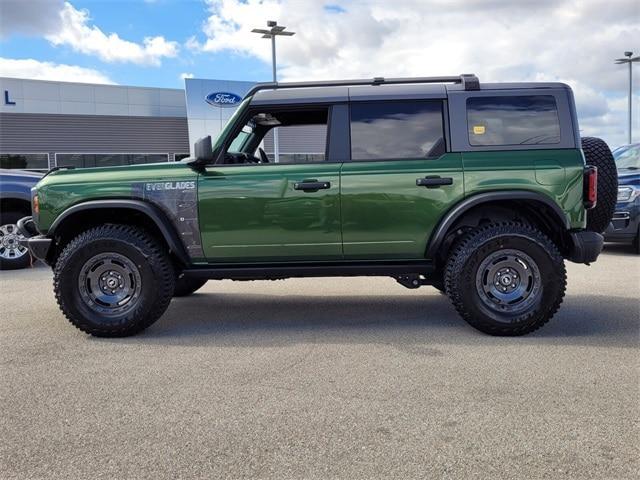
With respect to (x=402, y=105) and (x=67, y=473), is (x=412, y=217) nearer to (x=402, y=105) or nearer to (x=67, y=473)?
(x=402, y=105)

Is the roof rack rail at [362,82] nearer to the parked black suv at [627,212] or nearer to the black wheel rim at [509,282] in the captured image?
the black wheel rim at [509,282]

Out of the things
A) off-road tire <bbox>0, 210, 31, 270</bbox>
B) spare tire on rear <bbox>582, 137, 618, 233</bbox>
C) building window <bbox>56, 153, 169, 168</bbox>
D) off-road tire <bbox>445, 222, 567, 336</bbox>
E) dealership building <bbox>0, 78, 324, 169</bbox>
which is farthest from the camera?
building window <bbox>56, 153, 169, 168</bbox>

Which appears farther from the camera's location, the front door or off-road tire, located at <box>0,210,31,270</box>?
off-road tire, located at <box>0,210,31,270</box>

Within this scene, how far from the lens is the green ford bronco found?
474cm

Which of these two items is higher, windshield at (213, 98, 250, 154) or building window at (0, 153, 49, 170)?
building window at (0, 153, 49, 170)

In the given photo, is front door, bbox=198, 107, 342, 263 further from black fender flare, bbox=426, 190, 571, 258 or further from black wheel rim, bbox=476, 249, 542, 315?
black wheel rim, bbox=476, 249, 542, 315

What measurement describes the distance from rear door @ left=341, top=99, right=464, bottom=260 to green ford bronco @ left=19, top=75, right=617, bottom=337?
0.01 meters

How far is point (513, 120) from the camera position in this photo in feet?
15.9

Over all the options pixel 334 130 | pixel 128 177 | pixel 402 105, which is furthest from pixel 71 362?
pixel 402 105

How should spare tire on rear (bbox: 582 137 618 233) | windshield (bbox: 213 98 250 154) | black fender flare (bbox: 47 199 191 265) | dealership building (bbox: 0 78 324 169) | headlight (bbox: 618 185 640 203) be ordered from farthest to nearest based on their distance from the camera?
dealership building (bbox: 0 78 324 169) → headlight (bbox: 618 185 640 203) → spare tire on rear (bbox: 582 137 618 233) → windshield (bbox: 213 98 250 154) → black fender flare (bbox: 47 199 191 265)

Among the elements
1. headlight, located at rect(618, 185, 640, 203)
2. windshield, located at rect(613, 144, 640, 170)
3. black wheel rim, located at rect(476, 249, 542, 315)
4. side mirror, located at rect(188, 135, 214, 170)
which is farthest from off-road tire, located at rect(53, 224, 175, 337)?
windshield, located at rect(613, 144, 640, 170)

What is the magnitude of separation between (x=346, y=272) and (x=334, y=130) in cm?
119

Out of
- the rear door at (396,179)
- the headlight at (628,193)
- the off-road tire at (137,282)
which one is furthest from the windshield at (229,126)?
the headlight at (628,193)

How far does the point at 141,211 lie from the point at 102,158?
22.0 m
